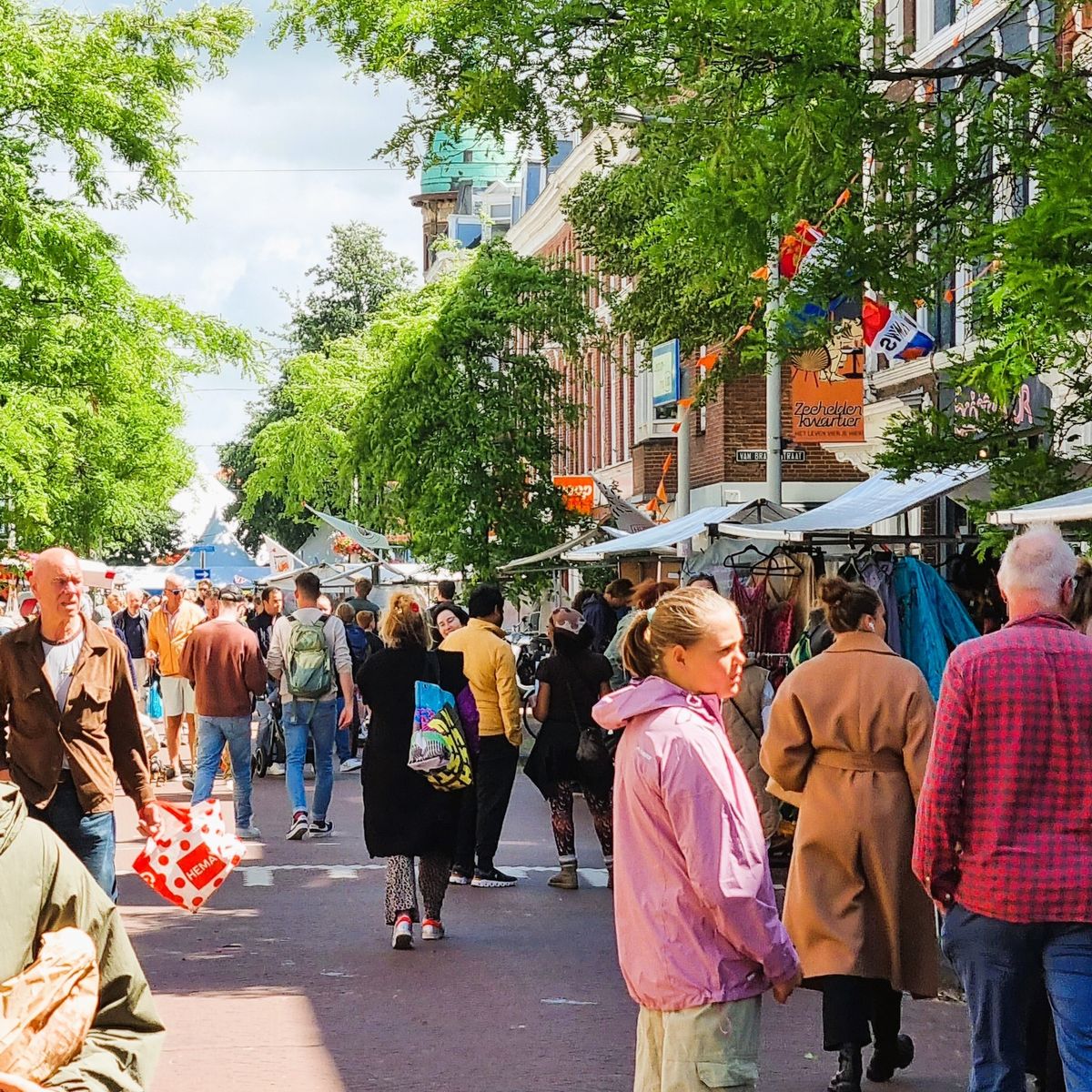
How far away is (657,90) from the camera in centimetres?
1003

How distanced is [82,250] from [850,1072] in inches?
777

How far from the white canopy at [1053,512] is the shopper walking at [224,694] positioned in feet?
22.7

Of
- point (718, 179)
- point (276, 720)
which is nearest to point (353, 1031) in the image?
point (718, 179)

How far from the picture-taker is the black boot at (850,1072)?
6953mm

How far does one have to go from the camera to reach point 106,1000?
349cm

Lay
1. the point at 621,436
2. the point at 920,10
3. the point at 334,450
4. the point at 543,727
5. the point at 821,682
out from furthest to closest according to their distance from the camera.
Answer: the point at 621,436 < the point at 334,450 < the point at 920,10 < the point at 543,727 < the point at 821,682

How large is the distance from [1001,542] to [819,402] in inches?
587

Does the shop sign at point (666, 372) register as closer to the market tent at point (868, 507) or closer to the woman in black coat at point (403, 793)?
the market tent at point (868, 507)

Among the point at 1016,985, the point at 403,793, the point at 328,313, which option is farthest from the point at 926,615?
the point at 328,313

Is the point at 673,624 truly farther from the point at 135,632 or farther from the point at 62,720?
the point at 135,632

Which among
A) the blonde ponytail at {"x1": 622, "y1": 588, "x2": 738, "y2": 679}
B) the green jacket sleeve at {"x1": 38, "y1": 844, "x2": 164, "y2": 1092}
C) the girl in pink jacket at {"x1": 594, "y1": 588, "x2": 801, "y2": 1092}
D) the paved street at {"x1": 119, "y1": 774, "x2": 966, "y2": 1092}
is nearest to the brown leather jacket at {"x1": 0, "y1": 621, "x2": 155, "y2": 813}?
the paved street at {"x1": 119, "y1": 774, "x2": 966, "y2": 1092}

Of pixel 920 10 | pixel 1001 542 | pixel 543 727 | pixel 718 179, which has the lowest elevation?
pixel 543 727

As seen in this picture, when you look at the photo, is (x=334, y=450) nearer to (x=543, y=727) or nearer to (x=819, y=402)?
(x=819, y=402)

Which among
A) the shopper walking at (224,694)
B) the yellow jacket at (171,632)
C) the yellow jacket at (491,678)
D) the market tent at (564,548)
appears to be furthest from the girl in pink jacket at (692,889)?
the market tent at (564,548)
